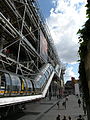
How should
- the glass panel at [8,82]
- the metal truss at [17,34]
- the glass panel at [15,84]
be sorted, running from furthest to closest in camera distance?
the metal truss at [17,34] → the glass panel at [15,84] → the glass panel at [8,82]

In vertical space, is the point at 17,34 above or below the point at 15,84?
above

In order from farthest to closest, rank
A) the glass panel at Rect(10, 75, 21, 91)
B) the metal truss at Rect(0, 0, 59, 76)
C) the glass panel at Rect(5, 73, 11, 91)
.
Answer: the metal truss at Rect(0, 0, 59, 76), the glass panel at Rect(10, 75, 21, 91), the glass panel at Rect(5, 73, 11, 91)

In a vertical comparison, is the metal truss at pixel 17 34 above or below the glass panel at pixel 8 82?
above

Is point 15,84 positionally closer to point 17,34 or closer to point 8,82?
point 8,82

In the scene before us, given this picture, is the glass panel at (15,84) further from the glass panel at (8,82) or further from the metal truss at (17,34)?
the metal truss at (17,34)

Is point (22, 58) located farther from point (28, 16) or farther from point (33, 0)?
point (33, 0)

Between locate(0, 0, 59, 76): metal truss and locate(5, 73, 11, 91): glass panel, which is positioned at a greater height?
locate(0, 0, 59, 76): metal truss

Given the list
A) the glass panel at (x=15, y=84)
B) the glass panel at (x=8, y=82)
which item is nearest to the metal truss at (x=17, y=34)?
the glass panel at (x=15, y=84)

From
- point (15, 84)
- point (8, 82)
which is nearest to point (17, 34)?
→ point (15, 84)

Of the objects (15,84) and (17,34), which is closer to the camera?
(15,84)

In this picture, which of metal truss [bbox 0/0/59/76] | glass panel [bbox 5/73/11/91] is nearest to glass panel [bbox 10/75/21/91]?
glass panel [bbox 5/73/11/91]

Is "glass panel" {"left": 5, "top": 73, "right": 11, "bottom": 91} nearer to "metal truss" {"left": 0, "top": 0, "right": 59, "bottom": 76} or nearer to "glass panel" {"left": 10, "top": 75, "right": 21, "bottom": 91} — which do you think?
"glass panel" {"left": 10, "top": 75, "right": 21, "bottom": 91}

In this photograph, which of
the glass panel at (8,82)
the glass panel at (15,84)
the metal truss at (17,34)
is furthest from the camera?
the metal truss at (17,34)

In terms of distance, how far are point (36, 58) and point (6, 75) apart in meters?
22.1
